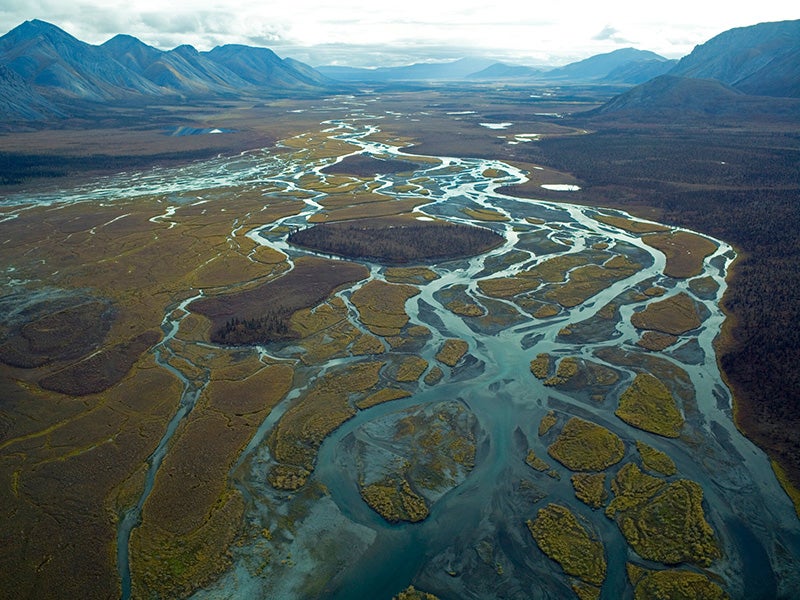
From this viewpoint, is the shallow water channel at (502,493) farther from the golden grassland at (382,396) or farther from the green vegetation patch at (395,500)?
the golden grassland at (382,396)

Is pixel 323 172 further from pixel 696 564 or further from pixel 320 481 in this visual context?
pixel 696 564

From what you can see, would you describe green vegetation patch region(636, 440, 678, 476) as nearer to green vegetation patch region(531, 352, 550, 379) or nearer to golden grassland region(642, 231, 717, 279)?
green vegetation patch region(531, 352, 550, 379)

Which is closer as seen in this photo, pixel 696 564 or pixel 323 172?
pixel 696 564

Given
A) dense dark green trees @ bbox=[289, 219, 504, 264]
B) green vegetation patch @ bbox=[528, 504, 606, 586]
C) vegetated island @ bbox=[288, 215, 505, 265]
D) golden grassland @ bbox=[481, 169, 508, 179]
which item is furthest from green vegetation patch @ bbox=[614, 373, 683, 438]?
golden grassland @ bbox=[481, 169, 508, 179]

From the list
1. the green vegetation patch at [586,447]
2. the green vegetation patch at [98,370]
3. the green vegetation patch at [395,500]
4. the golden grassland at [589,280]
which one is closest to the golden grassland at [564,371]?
the green vegetation patch at [586,447]

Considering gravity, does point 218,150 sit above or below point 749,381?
below

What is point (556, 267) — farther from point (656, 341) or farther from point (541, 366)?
point (541, 366)

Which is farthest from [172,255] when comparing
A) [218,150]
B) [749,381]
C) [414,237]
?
[218,150]
